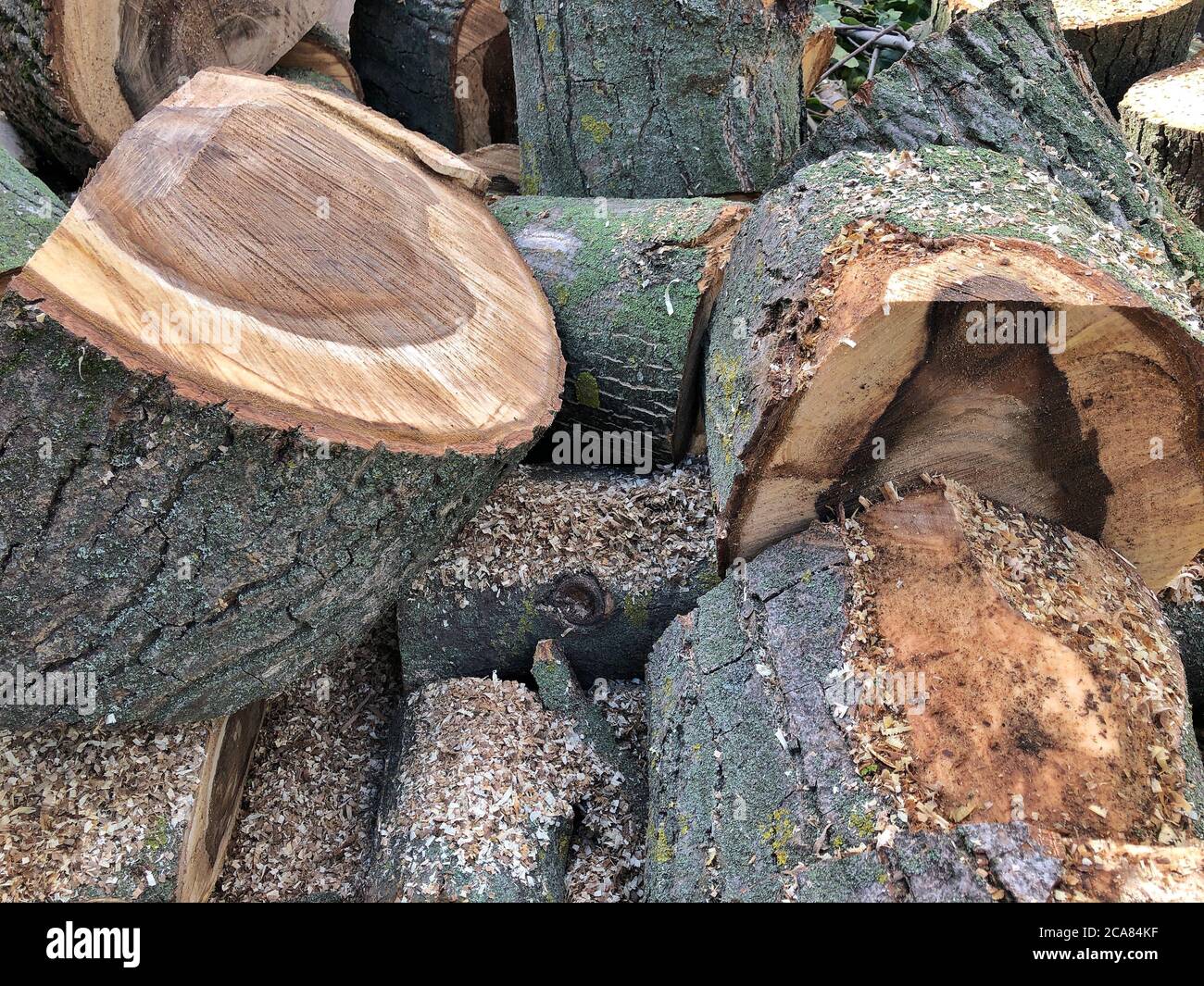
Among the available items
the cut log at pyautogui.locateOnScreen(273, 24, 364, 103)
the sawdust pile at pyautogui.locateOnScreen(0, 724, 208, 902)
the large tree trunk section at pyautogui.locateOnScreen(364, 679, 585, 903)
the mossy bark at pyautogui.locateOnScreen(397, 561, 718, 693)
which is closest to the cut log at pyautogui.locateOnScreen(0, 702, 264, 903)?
the sawdust pile at pyautogui.locateOnScreen(0, 724, 208, 902)

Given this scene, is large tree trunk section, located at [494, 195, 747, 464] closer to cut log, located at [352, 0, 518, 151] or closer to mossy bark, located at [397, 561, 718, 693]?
mossy bark, located at [397, 561, 718, 693]

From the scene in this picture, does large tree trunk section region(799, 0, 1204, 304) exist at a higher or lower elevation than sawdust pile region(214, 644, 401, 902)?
higher

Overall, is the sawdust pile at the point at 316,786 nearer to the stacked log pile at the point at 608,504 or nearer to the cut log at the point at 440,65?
the stacked log pile at the point at 608,504

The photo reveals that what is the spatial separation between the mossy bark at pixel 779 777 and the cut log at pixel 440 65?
2.32 meters

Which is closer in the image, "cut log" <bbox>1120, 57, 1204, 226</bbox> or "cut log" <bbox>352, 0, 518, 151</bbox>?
"cut log" <bbox>1120, 57, 1204, 226</bbox>

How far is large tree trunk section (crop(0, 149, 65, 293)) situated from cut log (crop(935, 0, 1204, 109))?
10.5ft

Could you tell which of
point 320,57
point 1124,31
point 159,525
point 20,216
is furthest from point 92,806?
point 1124,31

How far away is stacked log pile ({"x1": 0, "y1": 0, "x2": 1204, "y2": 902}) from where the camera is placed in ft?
5.19

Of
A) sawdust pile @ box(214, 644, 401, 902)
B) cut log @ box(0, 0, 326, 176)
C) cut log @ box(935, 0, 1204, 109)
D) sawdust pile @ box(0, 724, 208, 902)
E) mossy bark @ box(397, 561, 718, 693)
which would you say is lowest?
sawdust pile @ box(214, 644, 401, 902)

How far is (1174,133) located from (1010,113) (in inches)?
50.1

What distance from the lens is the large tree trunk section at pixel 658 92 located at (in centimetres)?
263

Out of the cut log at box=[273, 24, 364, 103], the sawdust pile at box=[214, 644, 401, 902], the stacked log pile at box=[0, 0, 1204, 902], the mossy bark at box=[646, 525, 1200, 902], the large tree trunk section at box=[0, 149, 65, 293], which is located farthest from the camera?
the cut log at box=[273, 24, 364, 103]

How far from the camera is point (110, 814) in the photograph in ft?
6.26

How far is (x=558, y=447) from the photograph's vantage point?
8.36 ft
